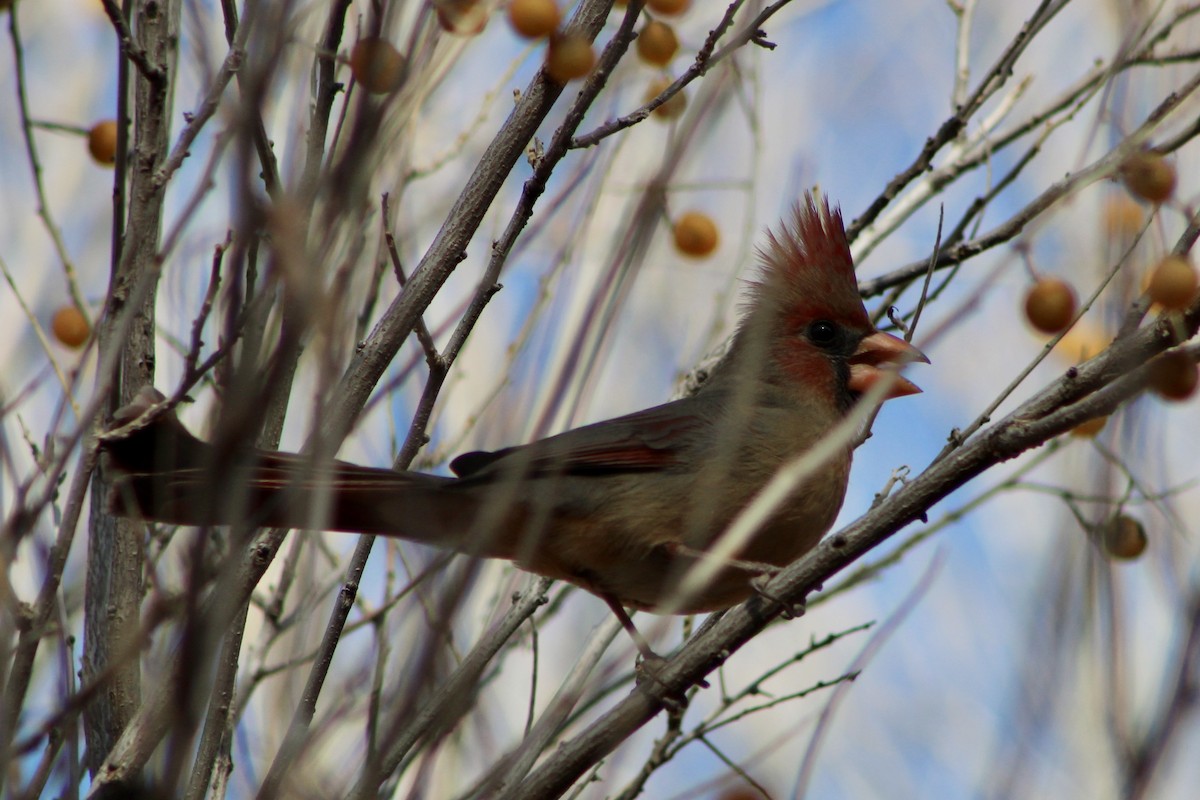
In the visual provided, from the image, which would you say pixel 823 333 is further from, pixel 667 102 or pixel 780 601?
pixel 780 601

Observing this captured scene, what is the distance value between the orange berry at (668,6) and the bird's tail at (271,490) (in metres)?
1.29

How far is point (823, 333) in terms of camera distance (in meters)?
3.93

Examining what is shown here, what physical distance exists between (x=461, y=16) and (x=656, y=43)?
974mm

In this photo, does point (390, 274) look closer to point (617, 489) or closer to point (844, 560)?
point (617, 489)

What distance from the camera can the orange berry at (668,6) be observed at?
327 cm

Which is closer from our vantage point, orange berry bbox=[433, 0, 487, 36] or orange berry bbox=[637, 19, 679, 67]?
orange berry bbox=[433, 0, 487, 36]

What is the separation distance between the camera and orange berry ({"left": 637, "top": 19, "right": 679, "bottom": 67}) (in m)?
3.21

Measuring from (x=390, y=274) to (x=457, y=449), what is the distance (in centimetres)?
53

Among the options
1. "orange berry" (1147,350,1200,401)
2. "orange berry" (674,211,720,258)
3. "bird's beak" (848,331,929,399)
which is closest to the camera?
"orange berry" (1147,350,1200,401)

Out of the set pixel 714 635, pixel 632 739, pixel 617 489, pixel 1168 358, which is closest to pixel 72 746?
pixel 632 739

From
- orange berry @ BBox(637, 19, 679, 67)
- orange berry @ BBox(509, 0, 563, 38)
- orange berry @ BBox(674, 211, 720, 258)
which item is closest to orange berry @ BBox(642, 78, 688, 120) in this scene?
orange berry @ BBox(637, 19, 679, 67)

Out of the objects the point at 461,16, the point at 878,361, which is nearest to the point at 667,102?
the point at 878,361

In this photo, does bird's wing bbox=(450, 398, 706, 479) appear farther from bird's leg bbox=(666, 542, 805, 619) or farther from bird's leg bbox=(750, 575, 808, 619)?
bird's leg bbox=(750, 575, 808, 619)

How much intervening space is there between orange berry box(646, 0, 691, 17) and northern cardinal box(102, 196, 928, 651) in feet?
2.44
